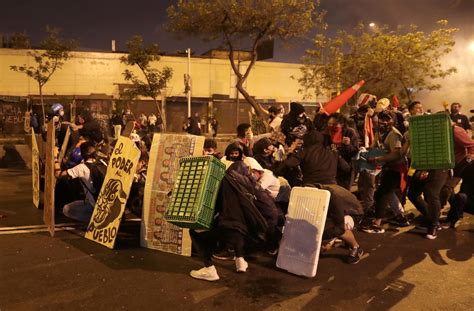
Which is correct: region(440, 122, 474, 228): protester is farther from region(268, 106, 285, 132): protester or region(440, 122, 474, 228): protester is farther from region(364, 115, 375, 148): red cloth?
region(268, 106, 285, 132): protester

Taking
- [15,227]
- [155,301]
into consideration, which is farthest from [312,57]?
[155,301]

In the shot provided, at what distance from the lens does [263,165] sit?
639 centimetres

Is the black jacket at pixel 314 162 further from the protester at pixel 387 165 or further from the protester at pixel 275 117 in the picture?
the protester at pixel 275 117

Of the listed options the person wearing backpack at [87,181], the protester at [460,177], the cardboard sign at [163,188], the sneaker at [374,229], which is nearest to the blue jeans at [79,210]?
the person wearing backpack at [87,181]

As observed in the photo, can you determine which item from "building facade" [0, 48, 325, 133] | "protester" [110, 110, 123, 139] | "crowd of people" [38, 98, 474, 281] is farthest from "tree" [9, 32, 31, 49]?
"crowd of people" [38, 98, 474, 281]

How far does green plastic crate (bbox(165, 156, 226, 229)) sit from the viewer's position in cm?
447

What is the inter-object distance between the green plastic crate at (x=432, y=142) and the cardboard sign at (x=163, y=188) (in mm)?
2882

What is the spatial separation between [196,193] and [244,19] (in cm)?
1180

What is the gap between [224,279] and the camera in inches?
195

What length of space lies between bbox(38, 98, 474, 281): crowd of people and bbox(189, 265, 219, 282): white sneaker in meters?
0.01

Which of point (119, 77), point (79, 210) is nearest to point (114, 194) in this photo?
point (79, 210)

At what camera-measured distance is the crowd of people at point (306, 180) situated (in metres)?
5.01

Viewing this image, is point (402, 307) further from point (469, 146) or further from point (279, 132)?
point (279, 132)

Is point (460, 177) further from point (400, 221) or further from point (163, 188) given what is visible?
point (163, 188)
